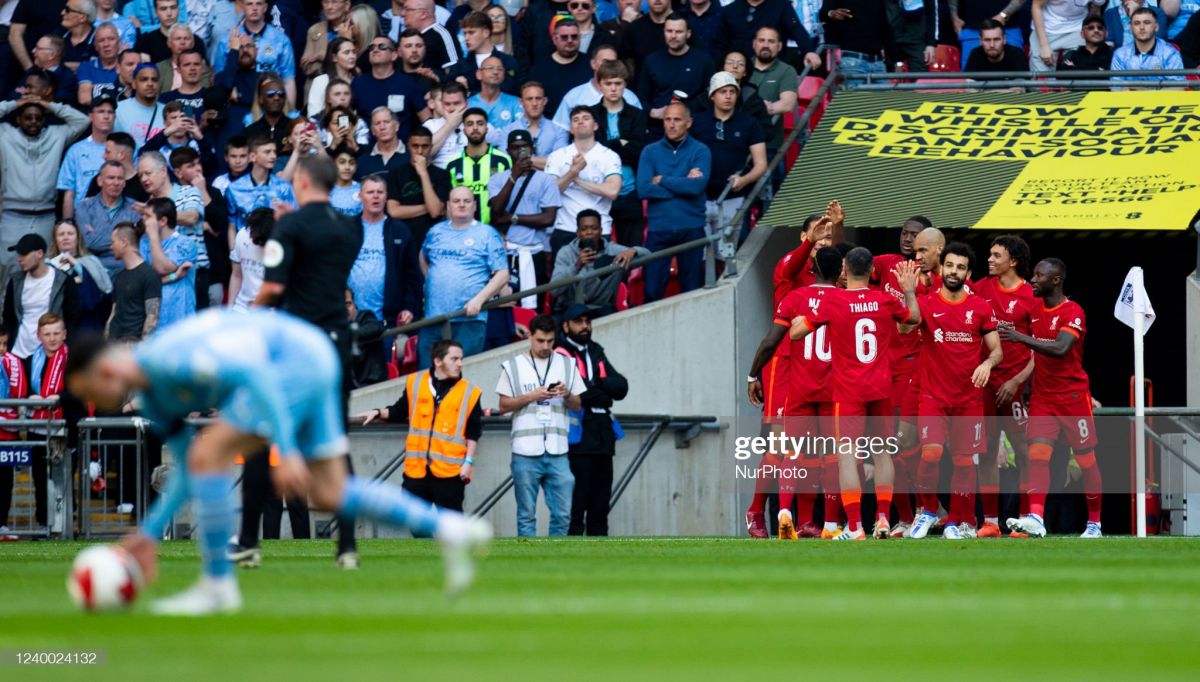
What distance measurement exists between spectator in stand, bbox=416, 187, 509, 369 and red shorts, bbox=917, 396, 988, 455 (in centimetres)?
532

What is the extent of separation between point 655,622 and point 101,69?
16916mm

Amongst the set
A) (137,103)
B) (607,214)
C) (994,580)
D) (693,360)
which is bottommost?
(994,580)

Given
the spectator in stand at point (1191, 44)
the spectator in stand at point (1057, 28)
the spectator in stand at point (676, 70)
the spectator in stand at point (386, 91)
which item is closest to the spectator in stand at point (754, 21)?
the spectator in stand at point (676, 70)

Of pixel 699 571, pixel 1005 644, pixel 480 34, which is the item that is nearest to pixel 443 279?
pixel 480 34

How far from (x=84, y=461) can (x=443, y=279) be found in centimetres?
412

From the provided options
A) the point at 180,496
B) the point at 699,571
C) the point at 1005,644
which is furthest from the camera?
the point at 699,571

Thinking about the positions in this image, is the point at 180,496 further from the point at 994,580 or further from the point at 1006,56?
the point at 1006,56

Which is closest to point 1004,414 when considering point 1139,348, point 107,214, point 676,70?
point 1139,348

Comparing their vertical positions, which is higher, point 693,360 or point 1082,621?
point 693,360

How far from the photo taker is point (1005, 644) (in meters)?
7.35

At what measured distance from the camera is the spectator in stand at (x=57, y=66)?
2341 cm

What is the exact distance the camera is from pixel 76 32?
→ 24.2 metres

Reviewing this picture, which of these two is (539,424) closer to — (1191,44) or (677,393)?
(677,393)

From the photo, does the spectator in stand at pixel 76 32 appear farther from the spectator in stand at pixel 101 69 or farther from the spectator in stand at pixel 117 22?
the spectator in stand at pixel 101 69
